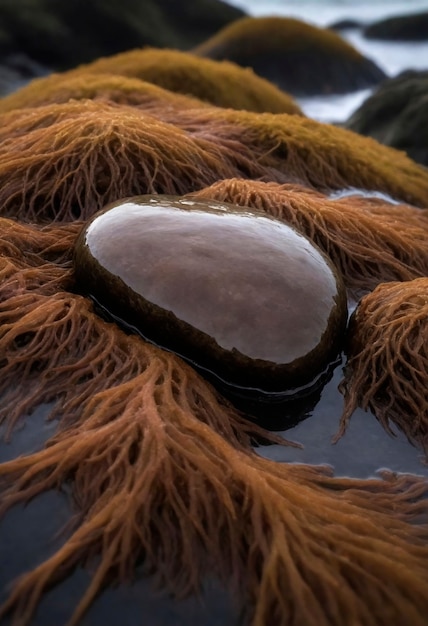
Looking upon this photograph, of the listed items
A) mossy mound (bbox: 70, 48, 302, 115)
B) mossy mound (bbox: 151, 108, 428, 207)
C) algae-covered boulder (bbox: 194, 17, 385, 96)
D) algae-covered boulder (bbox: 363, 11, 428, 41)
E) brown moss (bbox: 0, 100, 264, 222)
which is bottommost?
algae-covered boulder (bbox: 363, 11, 428, 41)

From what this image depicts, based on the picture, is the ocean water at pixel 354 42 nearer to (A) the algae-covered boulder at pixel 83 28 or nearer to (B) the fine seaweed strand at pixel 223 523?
(A) the algae-covered boulder at pixel 83 28

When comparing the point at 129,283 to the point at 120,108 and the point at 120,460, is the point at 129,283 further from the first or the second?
the point at 120,108

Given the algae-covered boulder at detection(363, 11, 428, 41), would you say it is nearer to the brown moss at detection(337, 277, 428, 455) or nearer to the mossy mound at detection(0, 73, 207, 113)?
the mossy mound at detection(0, 73, 207, 113)

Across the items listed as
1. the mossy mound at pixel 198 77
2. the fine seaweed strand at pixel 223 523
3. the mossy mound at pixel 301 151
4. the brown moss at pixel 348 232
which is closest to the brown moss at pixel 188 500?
the fine seaweed strand at pixel 223 523

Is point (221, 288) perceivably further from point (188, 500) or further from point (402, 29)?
point (402, 29)

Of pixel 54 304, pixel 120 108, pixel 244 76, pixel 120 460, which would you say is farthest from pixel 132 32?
pixel 120 460

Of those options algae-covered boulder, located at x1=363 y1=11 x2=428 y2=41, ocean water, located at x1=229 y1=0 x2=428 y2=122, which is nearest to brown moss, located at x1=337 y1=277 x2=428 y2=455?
ocean water, located at x1=229 y1=0 x2=428 y2=122
